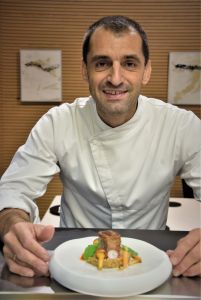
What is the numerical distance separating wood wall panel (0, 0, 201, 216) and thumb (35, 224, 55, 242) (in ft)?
9.95

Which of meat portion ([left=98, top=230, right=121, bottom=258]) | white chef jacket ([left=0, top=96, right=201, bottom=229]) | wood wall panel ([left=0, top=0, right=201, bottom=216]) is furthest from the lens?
wood wall panel ([left=0, top=0, right=201, bottom=216])

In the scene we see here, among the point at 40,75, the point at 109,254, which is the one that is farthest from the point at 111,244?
the point at 40,75

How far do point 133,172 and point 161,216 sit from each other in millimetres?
236

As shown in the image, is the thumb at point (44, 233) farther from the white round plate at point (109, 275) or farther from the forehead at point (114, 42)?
the forehead at point (114, 42)

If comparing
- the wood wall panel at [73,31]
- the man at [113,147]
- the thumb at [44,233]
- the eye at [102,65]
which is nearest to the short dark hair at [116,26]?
the man at [113,147]

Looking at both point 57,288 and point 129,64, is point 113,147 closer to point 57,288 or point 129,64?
point 129,64

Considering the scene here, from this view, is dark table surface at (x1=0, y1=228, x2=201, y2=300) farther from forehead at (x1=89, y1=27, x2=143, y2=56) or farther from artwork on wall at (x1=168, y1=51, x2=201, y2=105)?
artwork on wall at (x1=168, y1=51, x2=201, y2=105)

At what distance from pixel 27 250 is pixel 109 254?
0.20 m

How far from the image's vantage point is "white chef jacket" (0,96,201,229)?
1.43m

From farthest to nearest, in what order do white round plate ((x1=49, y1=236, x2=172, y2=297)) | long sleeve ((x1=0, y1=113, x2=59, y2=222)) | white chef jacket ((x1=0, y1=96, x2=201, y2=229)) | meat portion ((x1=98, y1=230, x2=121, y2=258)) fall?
white chef jacket ((x1=0, y1=96, x2=201, y2=229)), long sleeve ((x1=0, y1=113, x2=59, y2=222)), meat portion ((x1=98, y1=230, x2=121, y2=258)), white round plate ((x1=49, y1=236, x2=172, y2=297))

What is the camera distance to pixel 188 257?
0.82 metres

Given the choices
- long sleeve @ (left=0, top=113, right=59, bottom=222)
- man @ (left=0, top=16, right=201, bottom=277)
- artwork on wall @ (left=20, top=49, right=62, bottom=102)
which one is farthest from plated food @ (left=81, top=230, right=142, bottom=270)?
artwork on wall @ (left=20, top=49, right=62, bottom=102)

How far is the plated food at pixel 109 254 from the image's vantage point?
2.49 feet

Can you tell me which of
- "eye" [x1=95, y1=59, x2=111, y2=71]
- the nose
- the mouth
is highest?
"eye" [x1=95, y1=59, x2=111, y2=71]
